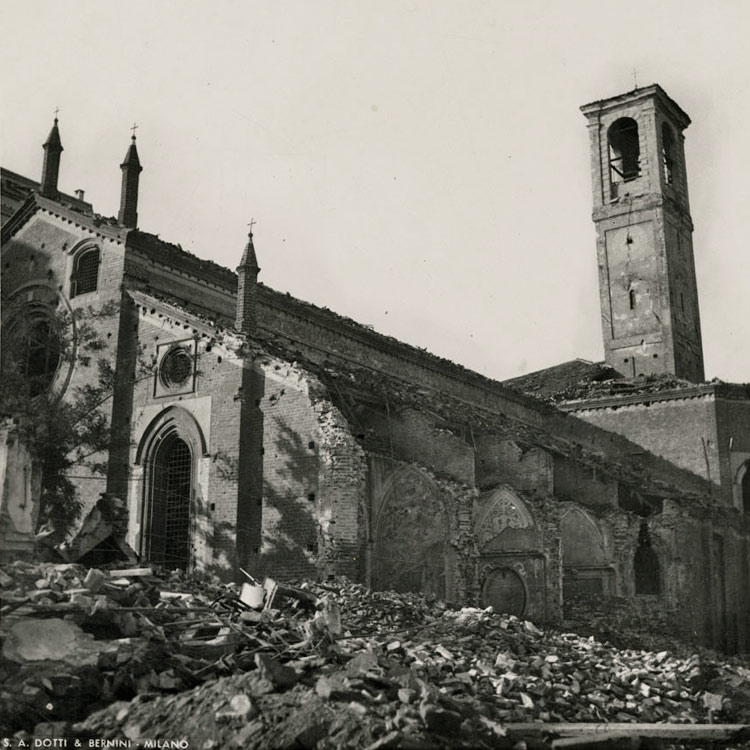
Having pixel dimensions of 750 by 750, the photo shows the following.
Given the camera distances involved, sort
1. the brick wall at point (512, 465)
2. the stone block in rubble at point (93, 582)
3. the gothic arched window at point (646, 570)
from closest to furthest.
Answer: the stone block in rubble at point (93, 582)
the brick wall at point (512, 465)
the gothic arched window at point (646, 570)

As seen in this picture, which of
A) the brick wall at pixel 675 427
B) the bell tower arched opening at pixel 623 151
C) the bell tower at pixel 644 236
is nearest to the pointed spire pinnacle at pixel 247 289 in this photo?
the brick wall at pixel 675 427

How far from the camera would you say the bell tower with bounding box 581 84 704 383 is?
37562 millimetres

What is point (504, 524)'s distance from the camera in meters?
23.7

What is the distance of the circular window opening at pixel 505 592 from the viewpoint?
75.9 feet

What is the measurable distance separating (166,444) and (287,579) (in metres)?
4.80

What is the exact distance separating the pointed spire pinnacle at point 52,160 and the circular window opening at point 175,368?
23.1 ft

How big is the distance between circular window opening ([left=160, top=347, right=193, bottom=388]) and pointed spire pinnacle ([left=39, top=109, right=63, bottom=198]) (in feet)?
23.1

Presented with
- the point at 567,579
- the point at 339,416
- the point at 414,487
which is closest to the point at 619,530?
the point at 567,579

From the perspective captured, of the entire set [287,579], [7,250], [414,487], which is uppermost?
[7,250]

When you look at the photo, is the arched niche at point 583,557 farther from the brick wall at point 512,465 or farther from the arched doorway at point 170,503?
the arched doorway at point 170,503

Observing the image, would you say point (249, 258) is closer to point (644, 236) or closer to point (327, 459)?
point (327, 459)

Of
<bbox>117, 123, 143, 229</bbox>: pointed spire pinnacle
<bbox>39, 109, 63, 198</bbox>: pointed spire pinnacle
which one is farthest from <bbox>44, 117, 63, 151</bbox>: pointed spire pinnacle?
<bbox>117, 123, 143, 229</bbox>: pointed spire pinnacle

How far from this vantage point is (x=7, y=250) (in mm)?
24656

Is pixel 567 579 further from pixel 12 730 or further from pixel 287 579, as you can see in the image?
pixel 12 730
